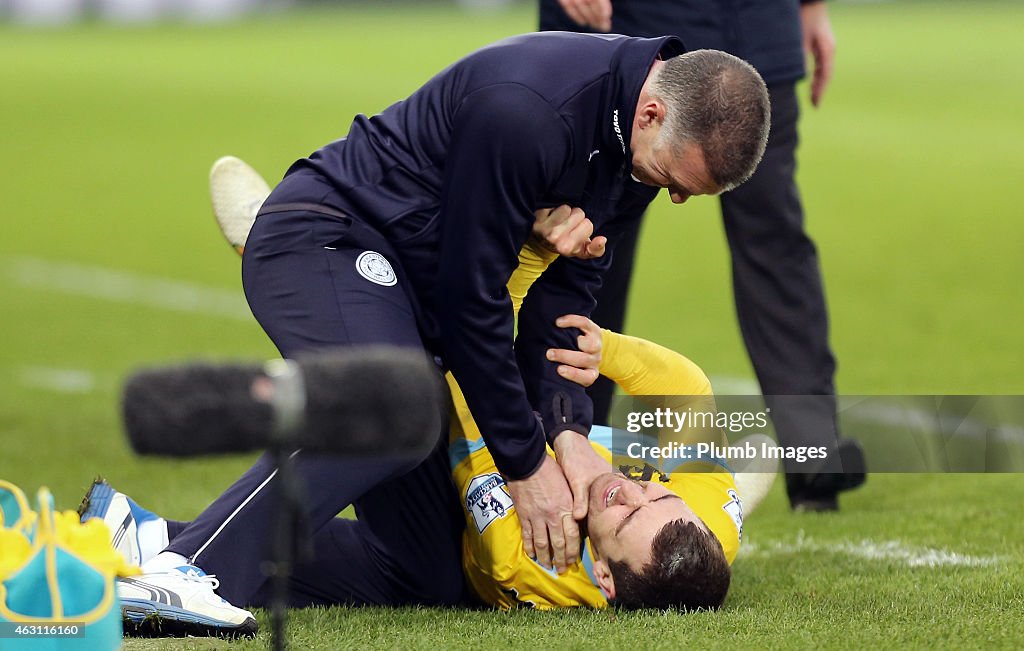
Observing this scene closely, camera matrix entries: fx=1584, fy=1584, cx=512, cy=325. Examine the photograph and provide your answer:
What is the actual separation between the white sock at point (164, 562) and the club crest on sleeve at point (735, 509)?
1291 millimetres

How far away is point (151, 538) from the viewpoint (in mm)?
3912

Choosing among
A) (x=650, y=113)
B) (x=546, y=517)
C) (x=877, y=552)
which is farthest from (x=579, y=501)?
(x=877, y=552)

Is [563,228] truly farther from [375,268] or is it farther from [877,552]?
[877,552]

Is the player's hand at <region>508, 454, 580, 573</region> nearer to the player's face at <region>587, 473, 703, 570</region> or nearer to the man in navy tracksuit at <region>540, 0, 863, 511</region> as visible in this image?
the player's face at <region>587, 473, 703, 570</region>

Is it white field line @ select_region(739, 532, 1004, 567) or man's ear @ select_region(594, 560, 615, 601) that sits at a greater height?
man's ear @ select_region(594, 560, 615, 601)

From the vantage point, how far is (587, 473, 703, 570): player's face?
3570 millimetres

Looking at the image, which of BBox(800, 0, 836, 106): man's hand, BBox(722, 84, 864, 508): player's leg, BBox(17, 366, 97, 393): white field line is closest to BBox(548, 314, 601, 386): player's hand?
BBox(722, 84, 864, 508): player's leg

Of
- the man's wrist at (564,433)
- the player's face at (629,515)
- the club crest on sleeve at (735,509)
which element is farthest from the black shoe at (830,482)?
the player's face at (629,515)

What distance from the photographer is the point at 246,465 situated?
5.80 metres

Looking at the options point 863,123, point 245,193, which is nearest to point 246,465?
point 245,193

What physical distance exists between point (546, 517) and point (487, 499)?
0.58ft

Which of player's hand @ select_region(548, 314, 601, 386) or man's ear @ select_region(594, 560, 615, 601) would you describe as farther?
player's hand @ select_region(548, 314, 601, 386)

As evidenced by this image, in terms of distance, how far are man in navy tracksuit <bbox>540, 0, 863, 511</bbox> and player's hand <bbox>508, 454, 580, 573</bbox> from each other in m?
1.33

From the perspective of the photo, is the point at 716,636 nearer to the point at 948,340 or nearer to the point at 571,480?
the point at 571,480
